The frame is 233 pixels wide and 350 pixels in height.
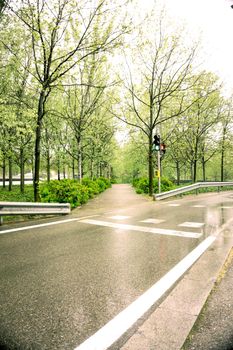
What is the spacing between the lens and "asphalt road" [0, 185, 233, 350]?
2.15 m

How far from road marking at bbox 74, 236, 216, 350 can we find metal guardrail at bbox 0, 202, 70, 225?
202 inches

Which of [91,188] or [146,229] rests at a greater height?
[91,188]

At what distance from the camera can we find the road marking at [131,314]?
1938 mm

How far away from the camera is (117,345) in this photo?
1.91 metres

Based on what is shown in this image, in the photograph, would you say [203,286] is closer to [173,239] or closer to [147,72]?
[173,239]

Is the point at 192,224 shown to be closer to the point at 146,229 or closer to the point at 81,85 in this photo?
the point at 146,229

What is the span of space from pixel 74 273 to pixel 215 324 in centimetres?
195

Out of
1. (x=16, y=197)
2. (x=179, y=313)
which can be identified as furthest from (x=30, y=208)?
(x=16, y=197)

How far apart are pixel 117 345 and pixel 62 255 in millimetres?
2542

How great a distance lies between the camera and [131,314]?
7.76 feet

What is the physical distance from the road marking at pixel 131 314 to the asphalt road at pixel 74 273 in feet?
0.21

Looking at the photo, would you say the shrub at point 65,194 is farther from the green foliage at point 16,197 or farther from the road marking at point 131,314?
the road marking at point 131,314

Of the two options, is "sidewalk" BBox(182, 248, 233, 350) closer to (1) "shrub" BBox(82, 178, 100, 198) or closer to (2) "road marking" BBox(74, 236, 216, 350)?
(2) "road marking" BBox(74, 236, 216, 350)

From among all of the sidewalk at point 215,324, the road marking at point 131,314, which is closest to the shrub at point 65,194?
the road marking at point 131,314
